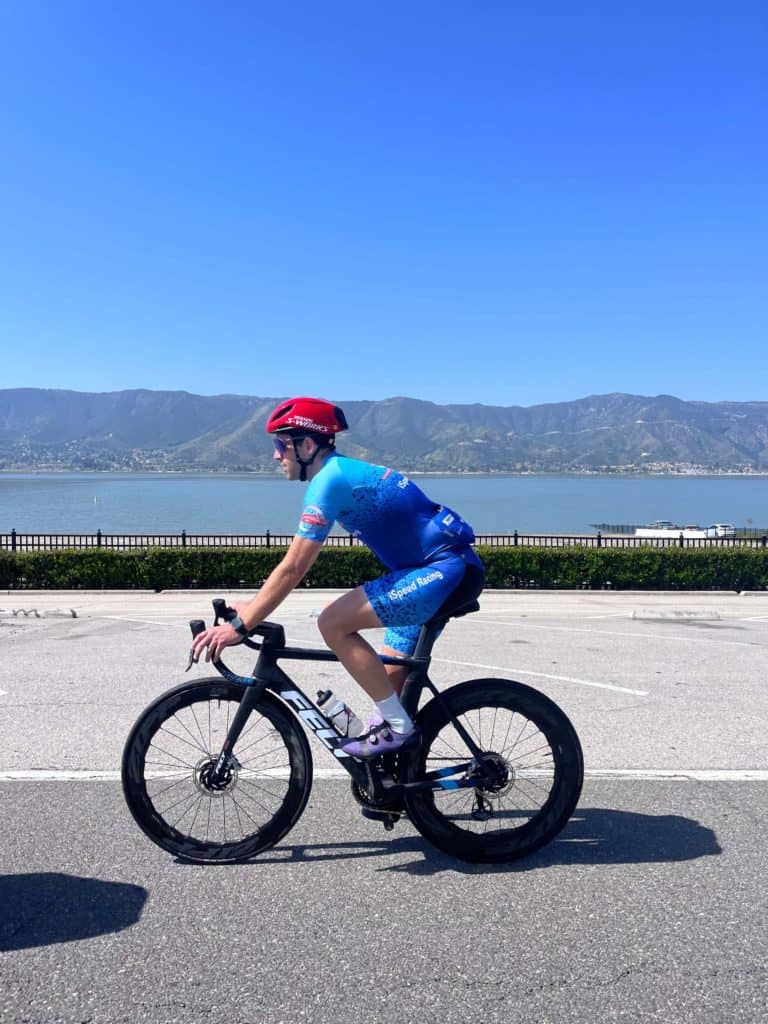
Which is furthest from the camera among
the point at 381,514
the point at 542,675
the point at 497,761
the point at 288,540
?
the point at 288,540

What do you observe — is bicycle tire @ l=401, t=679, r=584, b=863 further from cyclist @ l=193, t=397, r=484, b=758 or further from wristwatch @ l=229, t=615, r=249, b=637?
wristwatch @ l=229, t=615, r=249, b=637

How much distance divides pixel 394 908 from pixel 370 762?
62 centimetres

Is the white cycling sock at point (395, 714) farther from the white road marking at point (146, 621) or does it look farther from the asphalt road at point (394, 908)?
the white road marking at point (146, 621)

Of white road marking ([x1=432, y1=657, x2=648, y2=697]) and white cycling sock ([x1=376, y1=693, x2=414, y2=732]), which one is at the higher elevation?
white cycling sock ([x1=376, y1=693, x2=414, y2=732])

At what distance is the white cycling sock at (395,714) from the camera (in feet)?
11.8

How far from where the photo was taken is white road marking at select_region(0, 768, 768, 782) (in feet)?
15.9

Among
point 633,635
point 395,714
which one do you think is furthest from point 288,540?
point 395,714

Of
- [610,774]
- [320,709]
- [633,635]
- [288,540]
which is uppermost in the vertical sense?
[320,709]

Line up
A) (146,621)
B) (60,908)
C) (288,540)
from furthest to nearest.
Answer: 1. (288,540)
2. (146,621)
3. (60,908)

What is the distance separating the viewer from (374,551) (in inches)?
143

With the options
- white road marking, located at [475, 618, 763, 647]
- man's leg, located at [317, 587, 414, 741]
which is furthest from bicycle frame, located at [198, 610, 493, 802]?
white road marking, located at [475, 618, 763, 647]

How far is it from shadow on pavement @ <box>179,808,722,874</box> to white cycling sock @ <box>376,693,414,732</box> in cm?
61

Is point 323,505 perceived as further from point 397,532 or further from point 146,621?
point 146,621

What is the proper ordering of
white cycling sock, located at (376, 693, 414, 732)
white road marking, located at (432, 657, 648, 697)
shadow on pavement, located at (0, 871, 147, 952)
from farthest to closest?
white road marking, located at (432, 657, 648, 697) < white cycling sock, located at (376, 693, 414, 732) < shadow on pavement, located at (0, 871, 147, 952)
